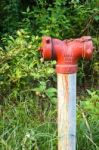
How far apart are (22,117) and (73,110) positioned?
32.2 inches

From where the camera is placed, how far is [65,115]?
8.75 ft

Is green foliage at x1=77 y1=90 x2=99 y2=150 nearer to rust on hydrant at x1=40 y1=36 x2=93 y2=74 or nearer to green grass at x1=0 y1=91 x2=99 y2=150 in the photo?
green grass at x1=0 y1=91 x2=99 y2=150

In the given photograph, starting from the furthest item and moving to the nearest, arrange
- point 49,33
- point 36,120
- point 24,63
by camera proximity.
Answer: point 49,33 → point 24,63 → point 36,120

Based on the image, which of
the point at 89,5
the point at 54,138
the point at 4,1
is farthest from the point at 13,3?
the point at 54,138

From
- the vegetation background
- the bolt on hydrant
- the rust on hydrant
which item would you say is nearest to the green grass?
the vegetation background

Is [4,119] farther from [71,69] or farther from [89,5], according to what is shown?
[89,5]

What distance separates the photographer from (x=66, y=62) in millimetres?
2613

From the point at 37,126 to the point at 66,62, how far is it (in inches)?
29.0

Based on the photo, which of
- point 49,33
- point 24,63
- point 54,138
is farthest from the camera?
point 49,33

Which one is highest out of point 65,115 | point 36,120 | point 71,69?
point 71,69

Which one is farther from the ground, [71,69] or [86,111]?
[71,69]

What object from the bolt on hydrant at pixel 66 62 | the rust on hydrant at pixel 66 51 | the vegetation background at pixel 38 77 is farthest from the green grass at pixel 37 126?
the rust on hydrant at pixel 66 51

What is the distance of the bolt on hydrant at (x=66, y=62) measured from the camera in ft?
8.52

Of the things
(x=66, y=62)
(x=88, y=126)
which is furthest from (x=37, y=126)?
(x=66, y=62)
